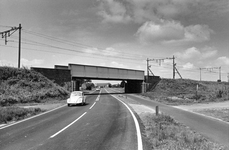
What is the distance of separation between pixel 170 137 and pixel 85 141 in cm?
324

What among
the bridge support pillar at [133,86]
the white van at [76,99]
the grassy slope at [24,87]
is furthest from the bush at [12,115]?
the bridge support pillar at [133,86]

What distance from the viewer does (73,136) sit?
742 centimetres

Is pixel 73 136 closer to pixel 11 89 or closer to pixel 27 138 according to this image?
pixel 27 138

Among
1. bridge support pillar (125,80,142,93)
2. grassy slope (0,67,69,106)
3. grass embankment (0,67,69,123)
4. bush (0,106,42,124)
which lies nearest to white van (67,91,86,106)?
bush (0,106,42,124)

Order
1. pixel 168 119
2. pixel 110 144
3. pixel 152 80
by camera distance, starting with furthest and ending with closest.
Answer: pixel 152 80, pixel 168 119, pixel 110 144

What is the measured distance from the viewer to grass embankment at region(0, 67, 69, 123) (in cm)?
2262

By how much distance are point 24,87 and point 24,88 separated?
1.21ft

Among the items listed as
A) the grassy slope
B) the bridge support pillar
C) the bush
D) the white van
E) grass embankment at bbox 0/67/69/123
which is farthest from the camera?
the bridge support pillar

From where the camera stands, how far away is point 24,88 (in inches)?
1037

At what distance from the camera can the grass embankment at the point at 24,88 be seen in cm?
2262

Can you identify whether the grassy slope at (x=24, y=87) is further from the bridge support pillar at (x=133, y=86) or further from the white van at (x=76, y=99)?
the bridge support pillar at (x=133, y=86)

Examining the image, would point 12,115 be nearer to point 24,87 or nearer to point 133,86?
point 24,87

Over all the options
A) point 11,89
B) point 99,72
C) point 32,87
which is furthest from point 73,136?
point 99,72

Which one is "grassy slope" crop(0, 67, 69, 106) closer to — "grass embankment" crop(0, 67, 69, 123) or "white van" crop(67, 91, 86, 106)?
"grass embankment" crop(0, 67, 69, 123)
